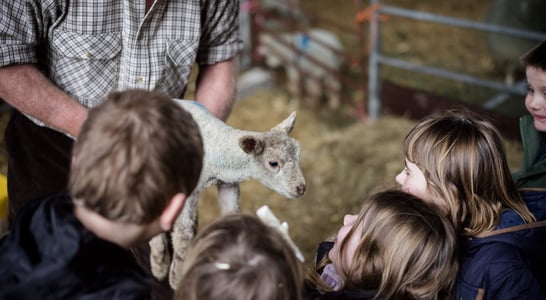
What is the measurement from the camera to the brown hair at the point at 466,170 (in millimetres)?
2021

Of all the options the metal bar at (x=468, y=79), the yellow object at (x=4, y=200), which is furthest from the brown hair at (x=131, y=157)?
the metal bar at (x=468, y=79)

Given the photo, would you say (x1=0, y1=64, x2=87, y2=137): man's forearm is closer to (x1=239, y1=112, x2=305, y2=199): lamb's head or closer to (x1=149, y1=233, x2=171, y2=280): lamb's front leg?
(x1=149, y1=233, x2=171, y2=280): lamb's front leg

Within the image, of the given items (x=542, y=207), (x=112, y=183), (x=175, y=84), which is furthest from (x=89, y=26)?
(x=542, y=207)

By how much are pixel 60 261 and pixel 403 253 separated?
878mm

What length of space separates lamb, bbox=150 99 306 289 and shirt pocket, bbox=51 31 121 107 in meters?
0.51

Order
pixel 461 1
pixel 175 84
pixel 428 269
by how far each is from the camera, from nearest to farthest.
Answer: pixel 428 269 → pixel 175 84 → pixel 461 1

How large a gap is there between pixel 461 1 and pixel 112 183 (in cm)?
651

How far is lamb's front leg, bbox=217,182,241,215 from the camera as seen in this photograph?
167 centimetres

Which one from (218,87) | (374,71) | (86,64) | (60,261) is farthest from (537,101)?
(374,71)

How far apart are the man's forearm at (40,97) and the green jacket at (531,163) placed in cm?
165

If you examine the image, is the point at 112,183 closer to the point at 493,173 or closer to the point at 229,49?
the point at 229,49

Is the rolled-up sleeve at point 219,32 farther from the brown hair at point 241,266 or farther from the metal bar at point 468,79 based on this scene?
the metal bar at point 468,79

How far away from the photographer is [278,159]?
158 cm

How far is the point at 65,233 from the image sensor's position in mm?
1345
